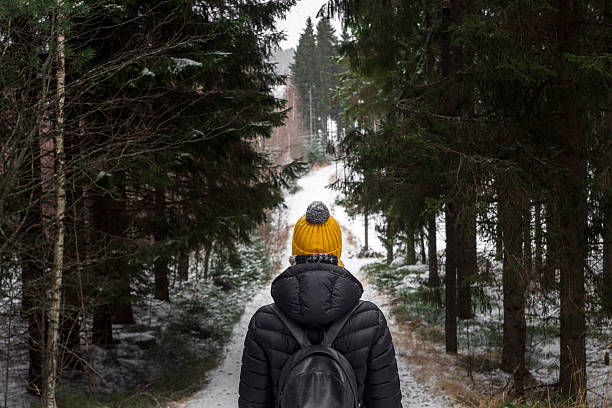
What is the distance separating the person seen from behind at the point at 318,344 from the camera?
184 centimetres

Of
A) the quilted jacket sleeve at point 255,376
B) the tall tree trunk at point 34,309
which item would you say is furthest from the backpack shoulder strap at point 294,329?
the tall tree trunk at point 34,309

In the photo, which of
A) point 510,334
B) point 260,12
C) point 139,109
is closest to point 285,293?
point 139,109

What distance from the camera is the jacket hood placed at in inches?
77.9

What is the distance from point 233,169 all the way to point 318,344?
326 inches

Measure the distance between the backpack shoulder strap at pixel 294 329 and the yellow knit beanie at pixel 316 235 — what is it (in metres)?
0.38

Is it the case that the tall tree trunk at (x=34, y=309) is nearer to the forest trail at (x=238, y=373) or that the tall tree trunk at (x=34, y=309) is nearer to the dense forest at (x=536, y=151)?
the forest trail at (x=238, y=373)

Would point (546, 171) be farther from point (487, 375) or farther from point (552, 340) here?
point (552, 340)

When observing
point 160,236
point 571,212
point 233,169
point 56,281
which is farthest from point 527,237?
point 56,281

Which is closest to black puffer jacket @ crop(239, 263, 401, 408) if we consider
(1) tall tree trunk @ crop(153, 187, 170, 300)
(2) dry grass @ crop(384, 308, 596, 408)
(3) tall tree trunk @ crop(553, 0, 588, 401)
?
(2) dry grass @ crop(384, 308, 596, 408)

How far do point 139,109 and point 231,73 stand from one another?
3.20 metres

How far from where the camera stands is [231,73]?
9711 millimetres

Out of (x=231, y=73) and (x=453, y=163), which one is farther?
(x=231, y=73)

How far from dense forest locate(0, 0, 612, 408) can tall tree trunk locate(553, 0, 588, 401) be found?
3 cm

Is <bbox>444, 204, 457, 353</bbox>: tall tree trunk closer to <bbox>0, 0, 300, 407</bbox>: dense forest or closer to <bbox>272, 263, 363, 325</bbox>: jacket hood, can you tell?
<bbox>0, 0, 300, 407</bbox>: dense forest
